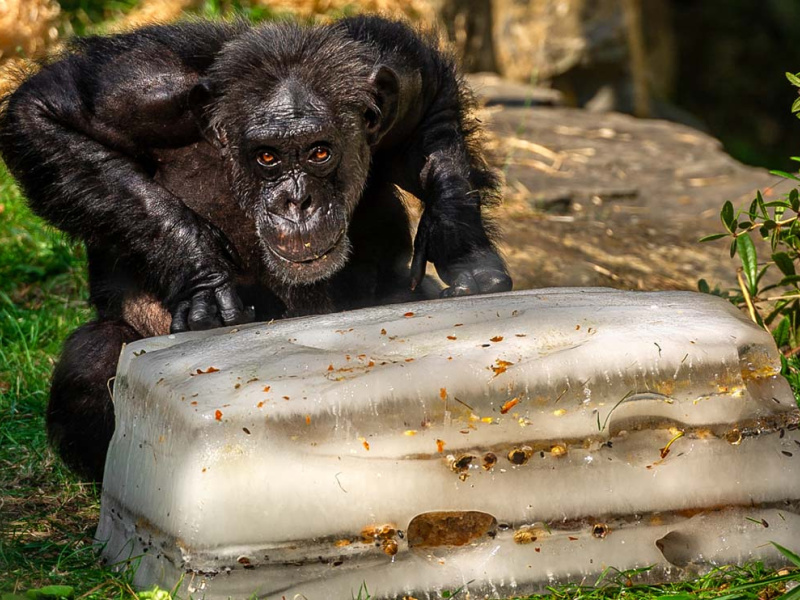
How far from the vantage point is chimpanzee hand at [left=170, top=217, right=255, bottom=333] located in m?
3.88

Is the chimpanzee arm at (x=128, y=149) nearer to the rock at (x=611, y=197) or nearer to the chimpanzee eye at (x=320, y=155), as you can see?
the chimpanzee eye at (x=320, y=155)

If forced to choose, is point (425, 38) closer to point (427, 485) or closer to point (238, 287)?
point (238, 287)

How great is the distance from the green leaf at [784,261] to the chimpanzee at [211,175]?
114 centimetres

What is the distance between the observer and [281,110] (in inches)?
154

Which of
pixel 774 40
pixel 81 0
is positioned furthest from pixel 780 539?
pixel 774 40

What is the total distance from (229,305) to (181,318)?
174mm

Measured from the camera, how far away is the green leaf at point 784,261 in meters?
4.52

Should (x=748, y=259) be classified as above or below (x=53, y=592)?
above

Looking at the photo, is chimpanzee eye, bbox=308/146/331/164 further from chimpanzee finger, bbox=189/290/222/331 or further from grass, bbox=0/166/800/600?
grass, bbox=0/166/800/600

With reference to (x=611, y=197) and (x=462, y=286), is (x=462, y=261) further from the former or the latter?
(x=611, y=197)

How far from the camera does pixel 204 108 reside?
403cm

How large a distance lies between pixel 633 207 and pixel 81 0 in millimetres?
4587

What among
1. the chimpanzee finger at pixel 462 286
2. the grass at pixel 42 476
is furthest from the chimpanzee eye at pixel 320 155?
the grass at pixel 42 476

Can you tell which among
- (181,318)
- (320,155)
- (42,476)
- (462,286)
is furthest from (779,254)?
(42,476)
